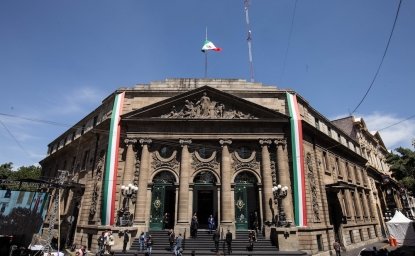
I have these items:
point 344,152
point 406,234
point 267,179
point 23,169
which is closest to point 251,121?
point 267,179

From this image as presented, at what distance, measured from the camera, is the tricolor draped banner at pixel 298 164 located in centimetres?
2295

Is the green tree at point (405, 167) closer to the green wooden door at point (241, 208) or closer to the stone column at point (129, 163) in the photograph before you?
the green wooden door at point (241, 208)

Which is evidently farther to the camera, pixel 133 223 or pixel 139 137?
pixel 139 137

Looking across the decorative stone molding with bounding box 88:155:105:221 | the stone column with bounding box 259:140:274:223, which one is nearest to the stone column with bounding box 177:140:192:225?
the stone column with bounding box 259:140:274:223

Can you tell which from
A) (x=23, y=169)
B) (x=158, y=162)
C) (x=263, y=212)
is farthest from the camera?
(x=23, y=169)

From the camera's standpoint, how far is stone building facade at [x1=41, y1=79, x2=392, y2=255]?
77.5 feet

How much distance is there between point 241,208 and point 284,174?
15.7 feet

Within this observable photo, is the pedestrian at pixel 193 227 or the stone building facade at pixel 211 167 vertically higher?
the stone building facade at pixel 211 167

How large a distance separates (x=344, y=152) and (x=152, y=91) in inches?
978

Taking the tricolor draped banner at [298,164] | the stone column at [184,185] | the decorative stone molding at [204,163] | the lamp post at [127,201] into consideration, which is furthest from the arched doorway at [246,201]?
the lamp post at [127,201]

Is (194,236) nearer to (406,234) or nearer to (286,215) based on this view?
(286,215)

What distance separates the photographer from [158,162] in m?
25.9

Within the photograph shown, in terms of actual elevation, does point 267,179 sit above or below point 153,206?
above

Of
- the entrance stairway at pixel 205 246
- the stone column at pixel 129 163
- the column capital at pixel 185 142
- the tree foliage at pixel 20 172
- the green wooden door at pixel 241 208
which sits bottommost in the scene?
the entrance stairway at pixel 205 246
